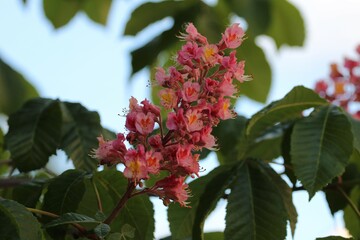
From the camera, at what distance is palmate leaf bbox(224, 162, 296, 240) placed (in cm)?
149

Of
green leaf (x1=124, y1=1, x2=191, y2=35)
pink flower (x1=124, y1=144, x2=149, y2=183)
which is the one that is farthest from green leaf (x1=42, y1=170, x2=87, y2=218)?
green leaf (x1=124, y1=1, x2=191, y2=35)

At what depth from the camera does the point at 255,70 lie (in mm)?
2863

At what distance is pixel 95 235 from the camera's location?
1.34 meters

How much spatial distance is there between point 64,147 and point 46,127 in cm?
7

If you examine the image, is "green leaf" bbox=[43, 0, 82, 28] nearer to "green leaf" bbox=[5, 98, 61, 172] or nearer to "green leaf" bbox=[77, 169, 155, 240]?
"green leaf" bbox=[5, 98, 61, 172]

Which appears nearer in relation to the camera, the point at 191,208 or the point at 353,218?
the point at 191,208

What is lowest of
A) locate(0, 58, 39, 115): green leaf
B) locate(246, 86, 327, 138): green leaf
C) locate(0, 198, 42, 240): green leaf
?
locate(0, 198, 42, 240): green leaf

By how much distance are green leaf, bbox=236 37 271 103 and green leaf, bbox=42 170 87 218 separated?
141 centimetres

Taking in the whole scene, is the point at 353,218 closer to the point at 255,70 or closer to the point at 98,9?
the point at 255,70

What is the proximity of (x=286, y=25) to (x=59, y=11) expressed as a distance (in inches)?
40.9

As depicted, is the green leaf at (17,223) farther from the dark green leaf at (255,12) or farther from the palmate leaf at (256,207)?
the dark green leaf at (255,12)

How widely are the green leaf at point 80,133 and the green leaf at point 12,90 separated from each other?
0.81 m

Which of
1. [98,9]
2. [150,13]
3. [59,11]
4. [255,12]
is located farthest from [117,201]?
[98,9]

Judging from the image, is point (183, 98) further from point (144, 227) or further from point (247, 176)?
point (247, 176)
